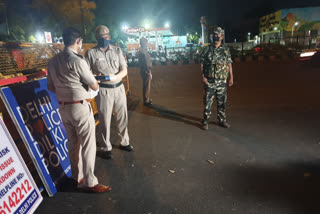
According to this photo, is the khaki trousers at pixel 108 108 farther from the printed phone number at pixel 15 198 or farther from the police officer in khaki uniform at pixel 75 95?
the printed phone number at pixel 15 198

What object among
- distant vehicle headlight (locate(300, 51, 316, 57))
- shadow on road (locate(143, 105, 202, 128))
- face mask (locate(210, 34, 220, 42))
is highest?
face mask (locate(210, 34, 220, 42))

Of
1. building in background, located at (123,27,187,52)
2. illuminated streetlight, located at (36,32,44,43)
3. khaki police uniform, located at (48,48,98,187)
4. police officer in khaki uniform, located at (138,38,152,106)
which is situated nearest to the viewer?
khaki police uniform, located at (48,48,98,187)

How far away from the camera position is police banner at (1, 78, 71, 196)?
103 inches

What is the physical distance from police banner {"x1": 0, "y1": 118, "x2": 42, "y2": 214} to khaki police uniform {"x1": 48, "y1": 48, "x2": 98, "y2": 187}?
0.61m

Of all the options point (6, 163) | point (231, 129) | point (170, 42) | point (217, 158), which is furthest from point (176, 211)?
point (170, 42)

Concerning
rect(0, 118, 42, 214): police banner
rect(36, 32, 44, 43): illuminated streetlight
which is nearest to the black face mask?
rect(0, 118, 42, 214): police banner

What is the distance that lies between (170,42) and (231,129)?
36.3m

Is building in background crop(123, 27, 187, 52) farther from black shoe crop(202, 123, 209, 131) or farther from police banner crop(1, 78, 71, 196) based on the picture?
police banner crop(1, 78, 71, 196)

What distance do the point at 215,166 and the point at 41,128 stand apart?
2.49m

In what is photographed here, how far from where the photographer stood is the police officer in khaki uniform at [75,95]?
2564mm

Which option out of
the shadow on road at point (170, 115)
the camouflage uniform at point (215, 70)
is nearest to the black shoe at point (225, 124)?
the camouflage uniform at point (215, 70)

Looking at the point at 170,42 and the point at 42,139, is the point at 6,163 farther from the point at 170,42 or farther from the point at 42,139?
the point at 170,42

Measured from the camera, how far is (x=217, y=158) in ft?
12.0

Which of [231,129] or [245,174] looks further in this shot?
[231,129]
